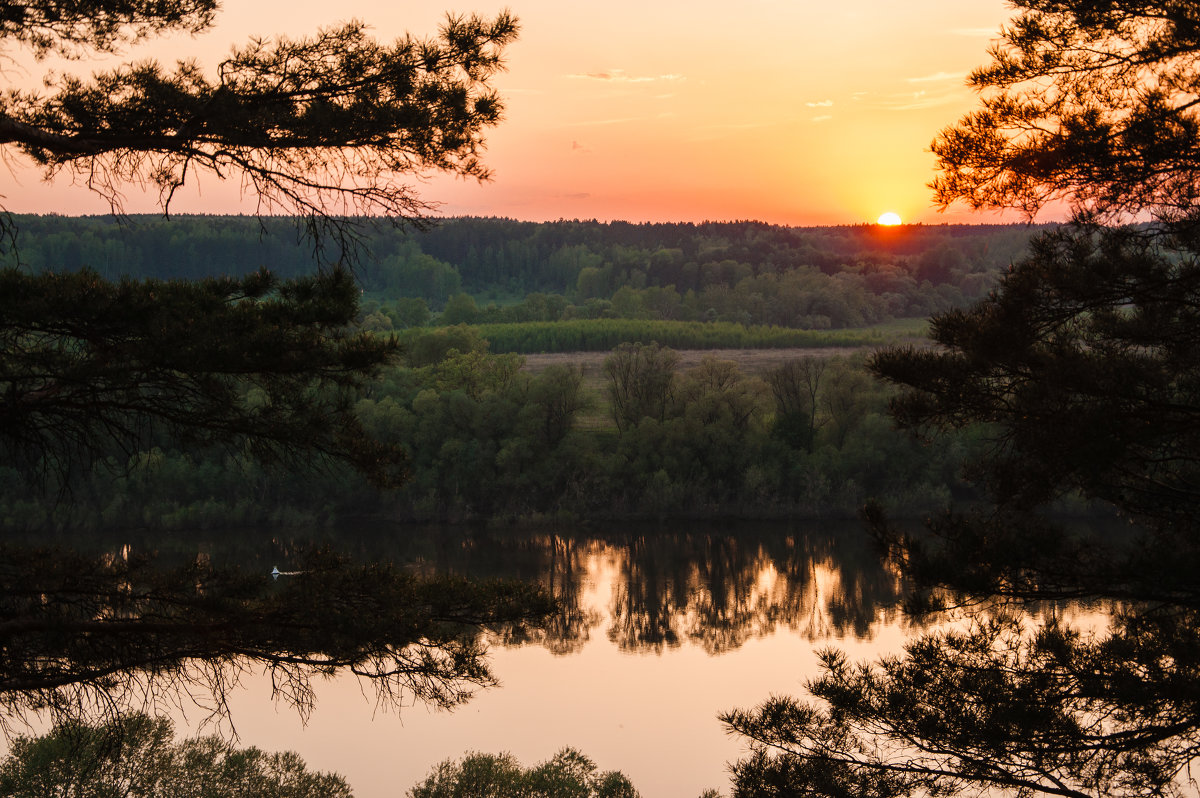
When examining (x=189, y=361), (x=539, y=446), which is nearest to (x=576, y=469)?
(x=539, y=446)

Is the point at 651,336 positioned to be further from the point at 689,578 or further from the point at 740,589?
the point at 740,589

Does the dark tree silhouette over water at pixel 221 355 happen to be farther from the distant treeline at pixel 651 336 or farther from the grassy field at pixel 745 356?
the distant treeline at pixel 651 336

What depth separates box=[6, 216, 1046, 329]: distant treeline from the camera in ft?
199

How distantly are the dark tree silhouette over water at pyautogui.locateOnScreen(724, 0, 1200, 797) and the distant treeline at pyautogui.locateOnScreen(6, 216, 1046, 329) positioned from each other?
43.0m

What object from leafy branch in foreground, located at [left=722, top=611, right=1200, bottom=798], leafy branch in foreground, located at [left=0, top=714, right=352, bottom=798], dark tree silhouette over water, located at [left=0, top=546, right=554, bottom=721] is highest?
dark tree silhouette over water, located at [left=0, top=546, right=554, bottom=721]

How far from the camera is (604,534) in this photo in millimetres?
32062

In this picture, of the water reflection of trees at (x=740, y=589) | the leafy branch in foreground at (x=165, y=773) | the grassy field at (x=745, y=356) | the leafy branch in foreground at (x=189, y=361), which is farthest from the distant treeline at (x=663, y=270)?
the leafy branch in foreground at (x=189, y=361)

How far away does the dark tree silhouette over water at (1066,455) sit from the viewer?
5.47 metres

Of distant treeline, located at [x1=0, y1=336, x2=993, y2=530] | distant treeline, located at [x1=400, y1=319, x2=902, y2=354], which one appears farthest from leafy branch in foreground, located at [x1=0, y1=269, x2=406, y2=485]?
distant treeline, located at [x1=400, y1=319, x2=902, y2=354]

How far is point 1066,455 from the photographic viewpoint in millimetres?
5340

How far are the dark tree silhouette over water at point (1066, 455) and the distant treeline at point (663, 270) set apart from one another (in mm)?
42961

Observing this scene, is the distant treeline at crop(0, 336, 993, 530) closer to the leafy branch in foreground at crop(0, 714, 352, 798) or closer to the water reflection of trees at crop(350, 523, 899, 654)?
the water reflection of trees at crop(350, 523, 899, 654)

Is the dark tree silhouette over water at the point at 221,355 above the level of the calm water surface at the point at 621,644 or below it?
above

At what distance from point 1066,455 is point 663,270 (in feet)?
224
